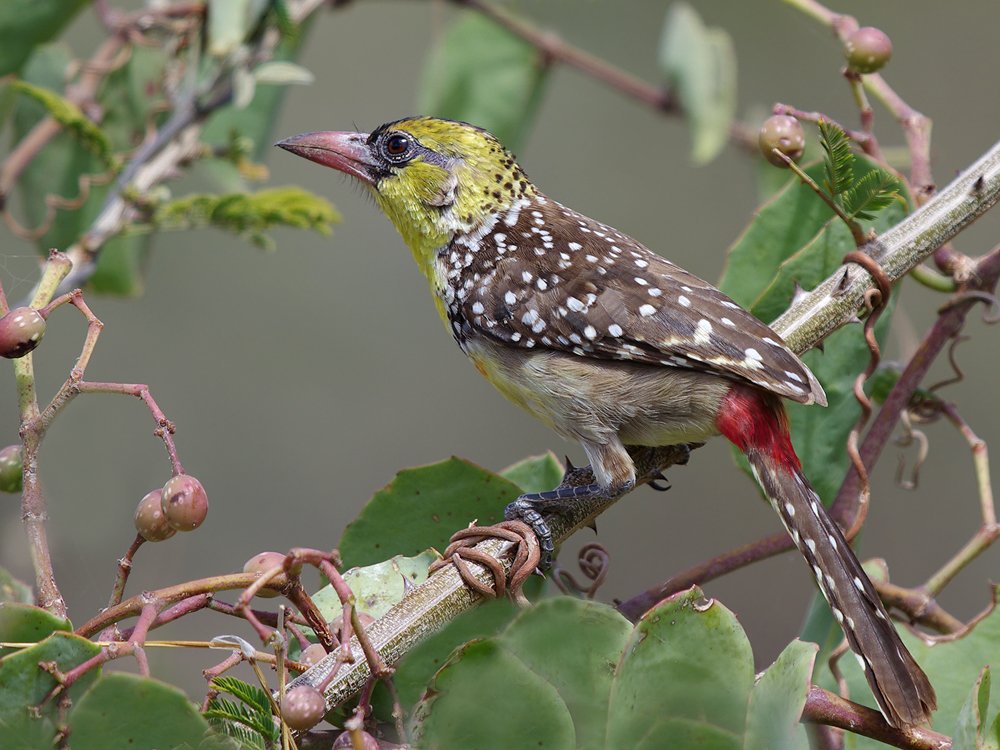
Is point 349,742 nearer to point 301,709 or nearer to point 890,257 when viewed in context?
point 301,709

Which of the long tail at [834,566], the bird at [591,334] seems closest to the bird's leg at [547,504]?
the bird at [591,334]

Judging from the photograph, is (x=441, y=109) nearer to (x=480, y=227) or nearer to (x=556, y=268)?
(x=480, y=227)

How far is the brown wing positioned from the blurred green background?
244cm

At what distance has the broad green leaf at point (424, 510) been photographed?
2334 millimetres

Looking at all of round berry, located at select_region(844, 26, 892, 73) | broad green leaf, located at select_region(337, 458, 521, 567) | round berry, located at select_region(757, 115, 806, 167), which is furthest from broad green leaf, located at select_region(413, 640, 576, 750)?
round berry, located at select_region(844, 26, 892, 73)

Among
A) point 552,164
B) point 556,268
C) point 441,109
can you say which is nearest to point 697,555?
point 552,164

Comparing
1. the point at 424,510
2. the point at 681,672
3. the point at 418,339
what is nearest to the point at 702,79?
the point at 424,510

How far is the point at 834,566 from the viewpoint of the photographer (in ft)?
7.64

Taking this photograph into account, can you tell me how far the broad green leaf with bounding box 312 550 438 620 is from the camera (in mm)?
2148

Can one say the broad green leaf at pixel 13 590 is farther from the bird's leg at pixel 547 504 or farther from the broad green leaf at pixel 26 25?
the broad green leaf at pixel 26 25

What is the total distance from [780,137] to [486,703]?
1.50 m

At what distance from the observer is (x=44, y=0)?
11.3 feet

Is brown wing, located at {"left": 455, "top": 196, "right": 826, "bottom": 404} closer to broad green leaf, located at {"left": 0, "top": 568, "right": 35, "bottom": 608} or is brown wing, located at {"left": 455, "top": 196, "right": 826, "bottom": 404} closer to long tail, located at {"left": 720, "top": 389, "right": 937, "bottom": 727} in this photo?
long tail, located at {"left": 720, "top": 389, "right": 937, "bottom": 727}

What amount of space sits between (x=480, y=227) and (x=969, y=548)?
1583 millimetres
